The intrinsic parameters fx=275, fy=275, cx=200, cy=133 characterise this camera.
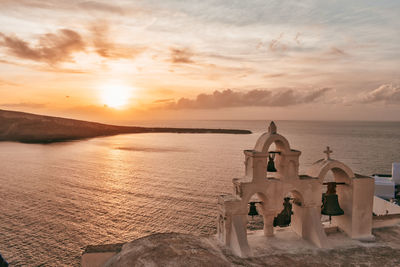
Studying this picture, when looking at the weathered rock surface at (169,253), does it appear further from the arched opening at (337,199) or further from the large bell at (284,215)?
the arched opening at (337,199)

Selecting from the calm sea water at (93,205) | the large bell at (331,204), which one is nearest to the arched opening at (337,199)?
the large bell at (331,204)

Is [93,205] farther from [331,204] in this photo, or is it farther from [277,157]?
[331,204]

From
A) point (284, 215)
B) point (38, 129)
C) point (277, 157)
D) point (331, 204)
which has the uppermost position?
point (277, 157)

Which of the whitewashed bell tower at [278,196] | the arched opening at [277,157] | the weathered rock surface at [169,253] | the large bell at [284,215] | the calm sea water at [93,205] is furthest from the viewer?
the calm sea water at [93,205]

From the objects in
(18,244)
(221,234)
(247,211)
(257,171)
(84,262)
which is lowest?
(18,244)

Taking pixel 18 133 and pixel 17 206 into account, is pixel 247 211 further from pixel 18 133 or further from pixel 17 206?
pixel 18 133

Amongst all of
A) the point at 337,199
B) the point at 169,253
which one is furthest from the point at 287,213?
the point at 169,253

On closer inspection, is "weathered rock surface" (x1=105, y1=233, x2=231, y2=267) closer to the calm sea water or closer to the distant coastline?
the calm sea water

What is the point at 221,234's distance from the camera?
10000 mm

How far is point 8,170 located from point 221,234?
54.6 metres

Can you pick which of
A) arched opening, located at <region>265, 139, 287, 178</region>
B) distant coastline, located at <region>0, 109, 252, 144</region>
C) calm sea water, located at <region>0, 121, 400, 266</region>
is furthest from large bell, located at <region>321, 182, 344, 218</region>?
distant coastline, located at <region>0, 109, 252, 144</region>

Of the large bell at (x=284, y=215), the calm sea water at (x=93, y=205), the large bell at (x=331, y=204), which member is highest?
the large bell at (x=331, y=204)

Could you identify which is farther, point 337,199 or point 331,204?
point 337,199

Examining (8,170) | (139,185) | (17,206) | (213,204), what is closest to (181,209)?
Answer: (213,204)
